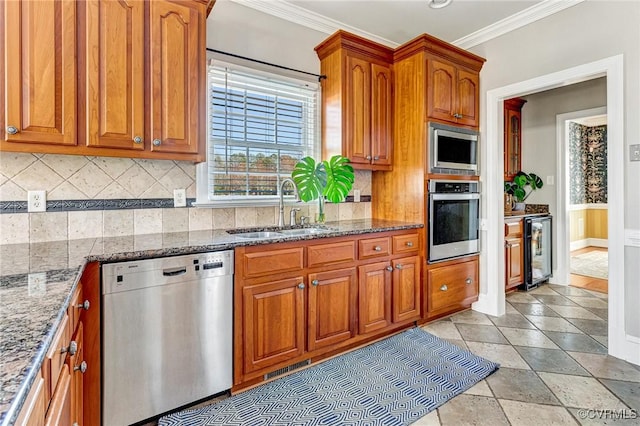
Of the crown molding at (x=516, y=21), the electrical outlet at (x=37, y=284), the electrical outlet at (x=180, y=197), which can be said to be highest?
the crown molding at (x=516, y=21)

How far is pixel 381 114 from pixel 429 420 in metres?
2.35

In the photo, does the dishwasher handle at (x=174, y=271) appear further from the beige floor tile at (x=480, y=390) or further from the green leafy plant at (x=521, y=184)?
the green leafy plant at (x=521, y=184)

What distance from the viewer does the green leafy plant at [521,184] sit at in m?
4.43

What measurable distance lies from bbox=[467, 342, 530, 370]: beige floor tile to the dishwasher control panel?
6.31 feet

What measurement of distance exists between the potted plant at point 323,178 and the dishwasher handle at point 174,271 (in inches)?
45.7

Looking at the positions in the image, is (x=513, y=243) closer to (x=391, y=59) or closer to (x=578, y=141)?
(x=391, y=59)

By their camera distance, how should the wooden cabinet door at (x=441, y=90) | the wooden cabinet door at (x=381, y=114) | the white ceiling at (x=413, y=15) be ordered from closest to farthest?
the white ceiling at (x=413, y=15)
the wooden cabinet door at (x=441, y=90)
the wooden cabinet door at (x=381, y=114)

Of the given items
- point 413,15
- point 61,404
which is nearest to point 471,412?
point 61,404

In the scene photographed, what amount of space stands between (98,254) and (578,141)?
7.97 m

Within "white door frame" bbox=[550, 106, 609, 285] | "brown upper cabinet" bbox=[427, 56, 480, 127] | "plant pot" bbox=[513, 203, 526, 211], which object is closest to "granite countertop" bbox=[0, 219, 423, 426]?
"brown upper cabinet" bbox=[427, 56, 480, 127]

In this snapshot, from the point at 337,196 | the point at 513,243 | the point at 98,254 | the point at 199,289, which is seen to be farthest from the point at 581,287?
the point at 98,254

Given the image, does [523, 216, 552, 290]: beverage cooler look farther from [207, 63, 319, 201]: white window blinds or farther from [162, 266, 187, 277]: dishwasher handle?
[162, 266, 187, 277]: dishwasher handle

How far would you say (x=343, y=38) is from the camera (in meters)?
2.74

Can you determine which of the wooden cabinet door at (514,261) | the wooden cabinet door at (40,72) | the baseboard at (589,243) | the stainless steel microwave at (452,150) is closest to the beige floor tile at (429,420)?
the stainless steel microwave at (452,150)
